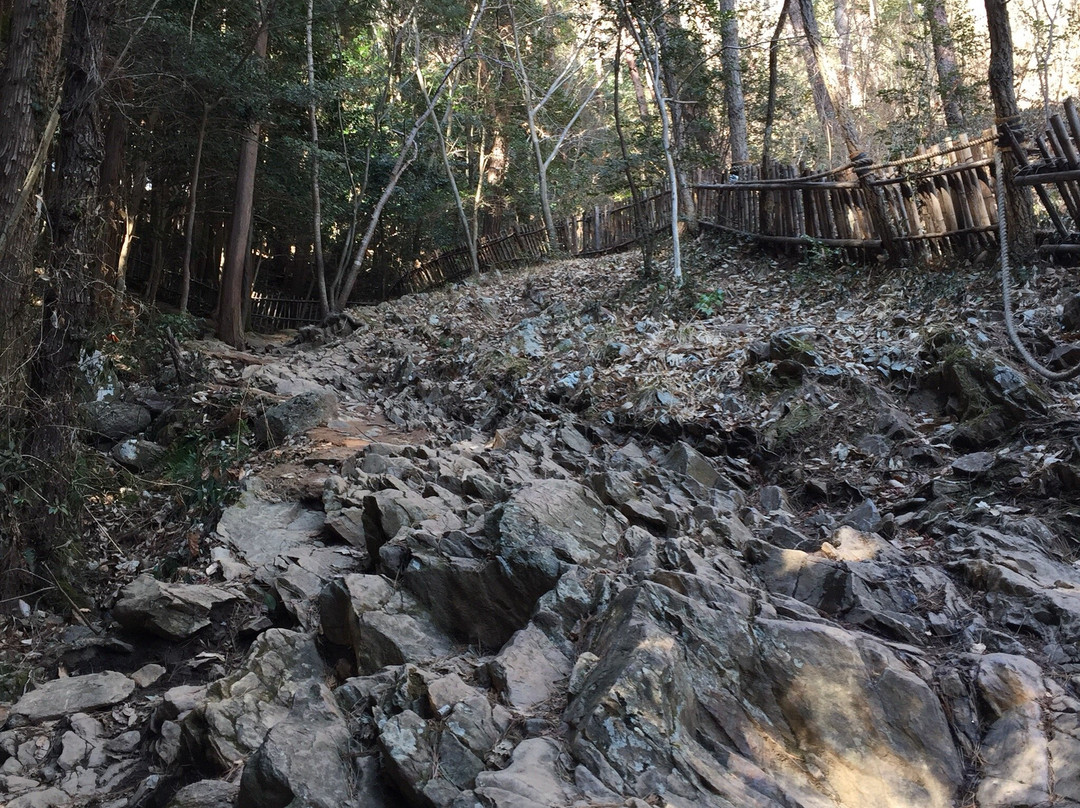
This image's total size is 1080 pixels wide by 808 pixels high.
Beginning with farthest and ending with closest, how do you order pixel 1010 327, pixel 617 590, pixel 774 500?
pixel 1010 327, pixel 774 500, pixel 617 590

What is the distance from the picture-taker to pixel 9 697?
4.21 metres

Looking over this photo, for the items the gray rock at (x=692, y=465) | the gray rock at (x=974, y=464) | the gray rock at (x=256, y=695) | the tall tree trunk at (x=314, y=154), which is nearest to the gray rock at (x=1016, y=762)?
the gray rock at (x=256, y=695)

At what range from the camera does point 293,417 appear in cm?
720

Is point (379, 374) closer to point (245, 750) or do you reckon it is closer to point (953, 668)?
point (245, 750)

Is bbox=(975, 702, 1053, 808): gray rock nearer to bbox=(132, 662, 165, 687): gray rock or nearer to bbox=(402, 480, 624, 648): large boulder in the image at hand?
bbox=(402, 480, 624, 648): large boulder

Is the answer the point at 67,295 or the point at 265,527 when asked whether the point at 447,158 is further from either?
the point at 265,527

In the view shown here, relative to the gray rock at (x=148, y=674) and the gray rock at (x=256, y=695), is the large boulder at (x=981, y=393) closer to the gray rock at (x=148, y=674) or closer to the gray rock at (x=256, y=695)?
the gray rock at (x=256, y=695)

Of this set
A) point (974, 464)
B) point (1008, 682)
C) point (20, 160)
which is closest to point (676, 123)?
point (974, 464)

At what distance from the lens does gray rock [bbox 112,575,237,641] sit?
4.50 metres

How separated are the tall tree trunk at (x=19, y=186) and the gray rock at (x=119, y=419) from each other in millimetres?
2367

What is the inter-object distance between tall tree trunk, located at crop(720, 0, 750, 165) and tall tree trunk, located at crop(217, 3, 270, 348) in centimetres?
731

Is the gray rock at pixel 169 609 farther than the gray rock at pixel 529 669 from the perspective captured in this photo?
Yes

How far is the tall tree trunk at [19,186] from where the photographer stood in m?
4.78

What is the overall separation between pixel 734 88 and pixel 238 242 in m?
8.74
